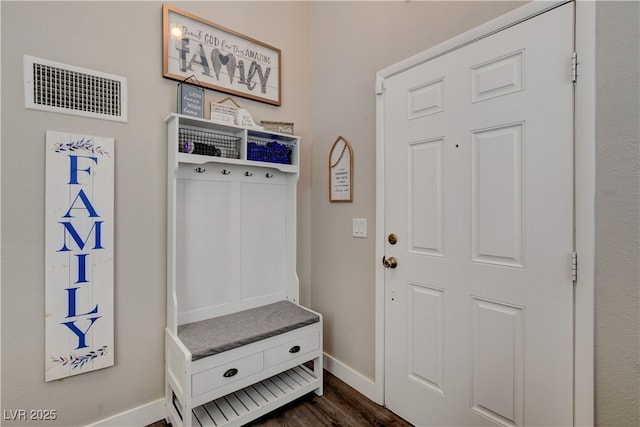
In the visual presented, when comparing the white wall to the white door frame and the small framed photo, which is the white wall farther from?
the small framed photo

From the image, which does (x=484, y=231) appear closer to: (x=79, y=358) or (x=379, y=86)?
(x=379, y=86)

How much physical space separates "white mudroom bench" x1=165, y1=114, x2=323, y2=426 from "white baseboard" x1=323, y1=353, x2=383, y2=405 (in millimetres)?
224

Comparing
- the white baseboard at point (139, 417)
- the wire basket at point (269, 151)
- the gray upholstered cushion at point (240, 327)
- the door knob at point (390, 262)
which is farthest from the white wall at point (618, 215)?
the white baseboard at point (139, 417)

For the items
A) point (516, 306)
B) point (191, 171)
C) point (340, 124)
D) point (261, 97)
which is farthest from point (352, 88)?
point (516, 306)

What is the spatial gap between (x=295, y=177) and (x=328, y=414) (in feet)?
5.03

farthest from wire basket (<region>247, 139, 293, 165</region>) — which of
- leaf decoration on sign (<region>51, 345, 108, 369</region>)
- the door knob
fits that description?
leaf decoration on sign (<region>51, 345, 108, 369</region>)

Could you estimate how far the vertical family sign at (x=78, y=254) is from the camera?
1442 mm

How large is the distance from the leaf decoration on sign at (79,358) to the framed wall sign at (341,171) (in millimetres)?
1625

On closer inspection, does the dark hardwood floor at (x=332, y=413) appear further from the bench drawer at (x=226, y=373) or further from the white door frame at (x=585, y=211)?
the white door frame at (x=585, y=211)

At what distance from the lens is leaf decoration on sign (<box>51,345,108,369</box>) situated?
1.46m

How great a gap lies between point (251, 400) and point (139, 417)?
62 centimetres

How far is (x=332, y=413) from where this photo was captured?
1.81 m

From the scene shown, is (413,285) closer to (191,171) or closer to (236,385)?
(236,385)

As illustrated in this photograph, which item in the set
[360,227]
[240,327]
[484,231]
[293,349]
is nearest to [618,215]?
[484,231]
